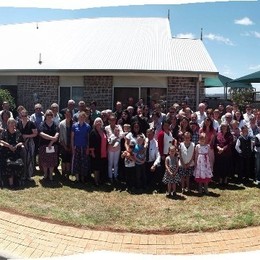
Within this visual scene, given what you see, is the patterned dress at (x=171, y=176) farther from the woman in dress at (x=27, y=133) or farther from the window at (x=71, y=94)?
the window at (x=71, y=94)

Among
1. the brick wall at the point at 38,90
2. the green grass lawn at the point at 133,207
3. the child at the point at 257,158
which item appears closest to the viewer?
the green grass lawn at the point at 133,207

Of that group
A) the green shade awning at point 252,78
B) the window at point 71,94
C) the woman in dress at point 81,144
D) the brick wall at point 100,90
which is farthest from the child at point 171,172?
the green shade awning at point 252,78

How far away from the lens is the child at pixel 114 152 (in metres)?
9.07

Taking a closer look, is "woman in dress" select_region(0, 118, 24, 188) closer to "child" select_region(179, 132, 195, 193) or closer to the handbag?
the handbag

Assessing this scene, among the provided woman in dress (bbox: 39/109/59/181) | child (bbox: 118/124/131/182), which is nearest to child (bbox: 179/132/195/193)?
child (bbox: 118/124/131/182)

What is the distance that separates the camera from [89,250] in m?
5.66

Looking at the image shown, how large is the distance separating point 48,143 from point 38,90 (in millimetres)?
7964

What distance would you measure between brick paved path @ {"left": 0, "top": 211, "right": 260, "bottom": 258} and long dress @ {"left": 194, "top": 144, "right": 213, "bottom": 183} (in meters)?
2.29

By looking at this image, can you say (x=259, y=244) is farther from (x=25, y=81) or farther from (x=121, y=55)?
(x=25, y=81)

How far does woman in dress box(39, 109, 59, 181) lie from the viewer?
9.19m

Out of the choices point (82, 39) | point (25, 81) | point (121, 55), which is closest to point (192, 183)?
point (121, 55)

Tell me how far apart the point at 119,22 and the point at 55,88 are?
5.82 m

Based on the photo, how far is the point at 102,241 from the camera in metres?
6.02

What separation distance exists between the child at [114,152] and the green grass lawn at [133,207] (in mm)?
379
